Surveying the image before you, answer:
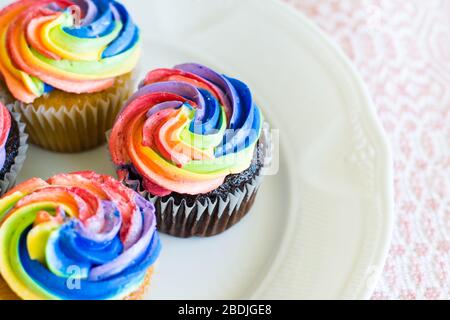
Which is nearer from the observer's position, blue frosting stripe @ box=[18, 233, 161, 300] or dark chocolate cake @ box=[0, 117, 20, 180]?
blue frosting stripe @ box=[18, 233, 161, 300]

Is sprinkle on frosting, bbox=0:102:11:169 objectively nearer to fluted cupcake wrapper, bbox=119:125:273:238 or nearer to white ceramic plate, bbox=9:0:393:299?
white ceramic plate, bbox=9:0:393:299

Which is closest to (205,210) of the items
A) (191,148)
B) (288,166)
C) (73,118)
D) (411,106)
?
(191,148)

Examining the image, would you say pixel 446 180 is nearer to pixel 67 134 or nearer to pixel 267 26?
pixel 267 26

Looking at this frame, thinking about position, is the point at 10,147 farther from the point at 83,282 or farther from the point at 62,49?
the point at 83,282

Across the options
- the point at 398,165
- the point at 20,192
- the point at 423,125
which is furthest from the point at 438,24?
the point at 20,192

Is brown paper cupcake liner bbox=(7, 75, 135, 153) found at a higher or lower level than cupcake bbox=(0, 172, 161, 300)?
higher

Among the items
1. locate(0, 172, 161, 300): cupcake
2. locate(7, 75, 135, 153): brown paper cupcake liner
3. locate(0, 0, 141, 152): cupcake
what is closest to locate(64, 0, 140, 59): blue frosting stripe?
locate(0, 0, 141, 152): cupcake

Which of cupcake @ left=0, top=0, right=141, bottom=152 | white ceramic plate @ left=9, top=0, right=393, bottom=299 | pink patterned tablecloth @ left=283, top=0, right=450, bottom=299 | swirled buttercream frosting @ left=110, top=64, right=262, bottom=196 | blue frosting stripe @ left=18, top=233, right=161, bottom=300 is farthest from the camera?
pink patterned tablecloth @ left=283, top=0, right=450, bottom=299
